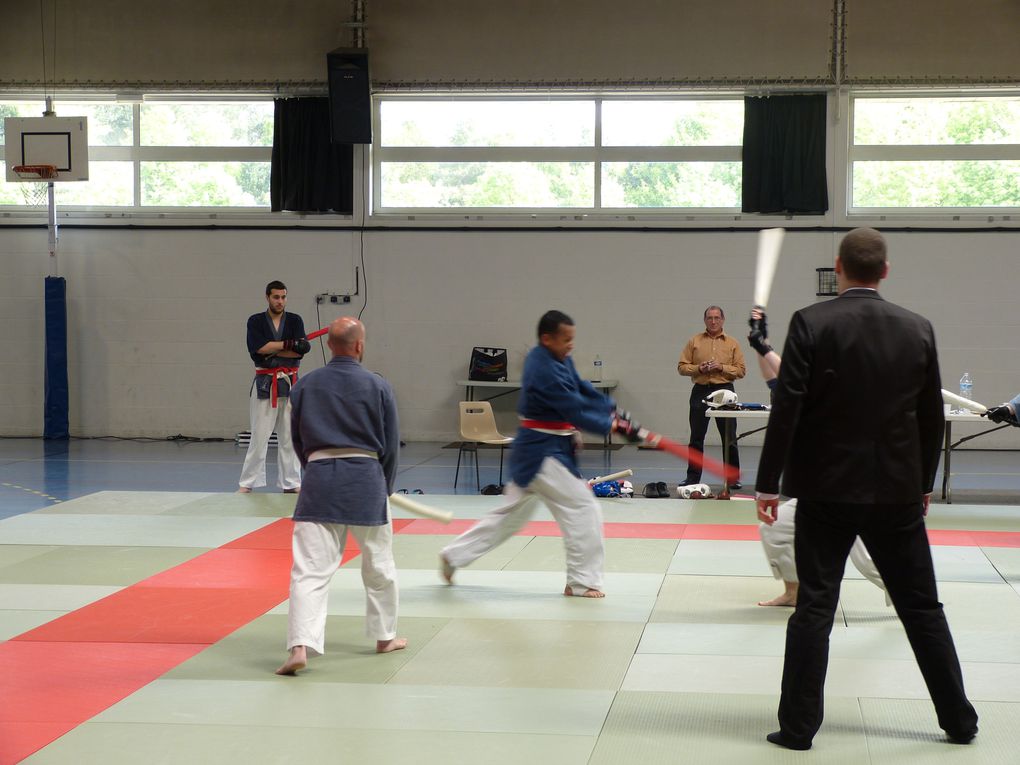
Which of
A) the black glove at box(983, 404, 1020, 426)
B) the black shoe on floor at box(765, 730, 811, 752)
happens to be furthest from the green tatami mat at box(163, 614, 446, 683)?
the black glove at box(983, 404, 1020, 426)

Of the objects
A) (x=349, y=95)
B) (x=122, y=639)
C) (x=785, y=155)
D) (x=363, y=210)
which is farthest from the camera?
(x=363, y=210)

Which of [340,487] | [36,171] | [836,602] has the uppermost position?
[36,171]

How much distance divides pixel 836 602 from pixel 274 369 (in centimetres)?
680

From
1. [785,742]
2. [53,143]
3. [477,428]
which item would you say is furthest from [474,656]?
[53,143]

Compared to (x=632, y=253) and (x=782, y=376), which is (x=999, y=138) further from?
(x=782, y=376)

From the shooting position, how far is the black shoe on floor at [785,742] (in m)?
3.57

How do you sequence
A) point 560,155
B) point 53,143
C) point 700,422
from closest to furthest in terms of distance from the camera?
point 700,422 < point 53,143 < point 560,155

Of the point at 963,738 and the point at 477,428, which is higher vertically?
the point at 477,428

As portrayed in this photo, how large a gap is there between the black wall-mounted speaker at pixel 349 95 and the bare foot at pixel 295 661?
10204 mm

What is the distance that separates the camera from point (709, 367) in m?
10.5

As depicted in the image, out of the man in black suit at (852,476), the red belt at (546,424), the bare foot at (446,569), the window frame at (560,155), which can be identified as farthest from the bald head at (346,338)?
the window frame at (560,155)

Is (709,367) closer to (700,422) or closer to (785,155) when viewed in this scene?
(700,422)

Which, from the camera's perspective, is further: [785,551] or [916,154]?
[916,154]

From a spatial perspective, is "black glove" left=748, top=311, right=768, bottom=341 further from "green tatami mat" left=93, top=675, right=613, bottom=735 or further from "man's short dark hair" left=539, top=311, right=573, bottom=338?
"man's short dark hair" left=539, top=311, right=573, bottom=338
